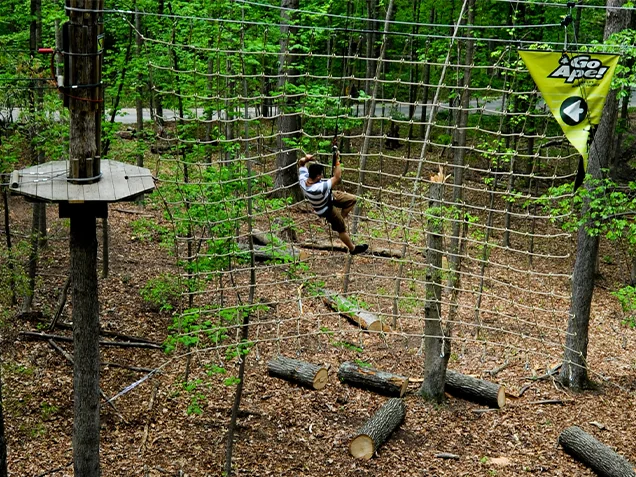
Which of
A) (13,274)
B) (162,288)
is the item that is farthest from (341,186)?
(13,274)

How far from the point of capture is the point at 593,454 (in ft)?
23.4

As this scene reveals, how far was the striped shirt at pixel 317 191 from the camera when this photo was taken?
5.38 meters

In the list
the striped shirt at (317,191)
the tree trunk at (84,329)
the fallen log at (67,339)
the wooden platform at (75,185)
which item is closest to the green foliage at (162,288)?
the fallen log at (67,339)

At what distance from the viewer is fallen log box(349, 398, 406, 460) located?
23.6ft

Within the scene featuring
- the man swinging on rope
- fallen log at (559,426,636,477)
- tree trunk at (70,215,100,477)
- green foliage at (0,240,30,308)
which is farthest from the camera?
fallen log at (559,426,636,477)

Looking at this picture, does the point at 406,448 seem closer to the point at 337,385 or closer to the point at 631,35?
the point at 337,385

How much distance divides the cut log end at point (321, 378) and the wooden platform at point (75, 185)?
174 inches

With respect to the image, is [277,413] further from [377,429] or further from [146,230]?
[146,230]

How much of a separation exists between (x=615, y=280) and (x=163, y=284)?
1001 cm

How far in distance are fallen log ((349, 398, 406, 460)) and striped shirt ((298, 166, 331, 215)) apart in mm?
2983

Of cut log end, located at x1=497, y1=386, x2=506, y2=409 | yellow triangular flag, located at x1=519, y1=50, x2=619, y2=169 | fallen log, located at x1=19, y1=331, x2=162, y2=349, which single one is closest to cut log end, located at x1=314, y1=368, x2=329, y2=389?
fallen log, located at x1=19, y1=331, x2=162, y2=349

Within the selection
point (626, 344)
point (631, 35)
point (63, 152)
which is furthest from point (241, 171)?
point (626, 344)

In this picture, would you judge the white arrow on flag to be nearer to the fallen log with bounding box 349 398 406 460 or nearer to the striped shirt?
the striped shirt

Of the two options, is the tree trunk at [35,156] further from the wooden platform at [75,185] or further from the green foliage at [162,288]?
the wooden platform at [75,185]
